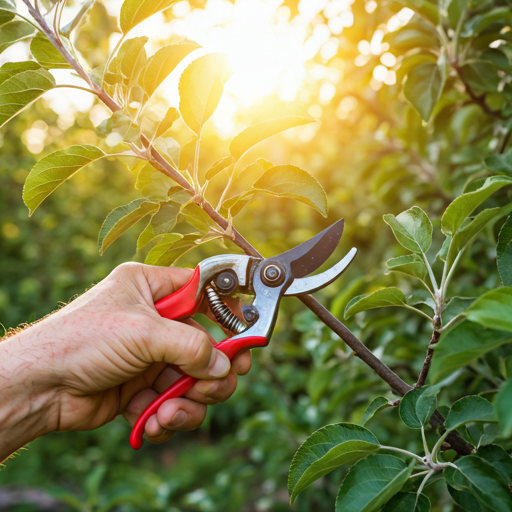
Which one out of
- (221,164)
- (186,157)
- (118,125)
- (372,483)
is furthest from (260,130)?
(372,483)

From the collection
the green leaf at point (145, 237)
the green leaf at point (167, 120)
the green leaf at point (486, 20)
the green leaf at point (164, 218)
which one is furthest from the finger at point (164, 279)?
the green leaf at point (486, 20)

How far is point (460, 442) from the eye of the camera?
1079 millimetres

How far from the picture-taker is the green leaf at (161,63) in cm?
116

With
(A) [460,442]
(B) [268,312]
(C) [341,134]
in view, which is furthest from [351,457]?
(C) [341,134]

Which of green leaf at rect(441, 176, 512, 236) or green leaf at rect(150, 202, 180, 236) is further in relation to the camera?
green leaf at rect(150, 202, 180, 236)

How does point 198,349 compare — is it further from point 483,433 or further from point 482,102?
point 482,102

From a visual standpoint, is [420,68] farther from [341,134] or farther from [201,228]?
[341,134]

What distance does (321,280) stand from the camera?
4.21 feet

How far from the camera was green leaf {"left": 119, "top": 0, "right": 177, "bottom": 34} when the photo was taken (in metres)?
1.10

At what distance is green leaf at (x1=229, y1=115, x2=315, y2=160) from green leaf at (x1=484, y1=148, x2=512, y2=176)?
0.72m

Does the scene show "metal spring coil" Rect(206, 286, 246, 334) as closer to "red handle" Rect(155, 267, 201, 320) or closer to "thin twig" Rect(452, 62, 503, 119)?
"red handle" Rect(155, 267, 201, 320)

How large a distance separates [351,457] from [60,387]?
3.30 feet

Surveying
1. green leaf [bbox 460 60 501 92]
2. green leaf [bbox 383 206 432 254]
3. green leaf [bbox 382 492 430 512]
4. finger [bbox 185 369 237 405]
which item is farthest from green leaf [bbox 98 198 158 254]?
green leaf [bbox 460 60 501 92]

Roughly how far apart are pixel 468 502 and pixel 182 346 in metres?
0.84
